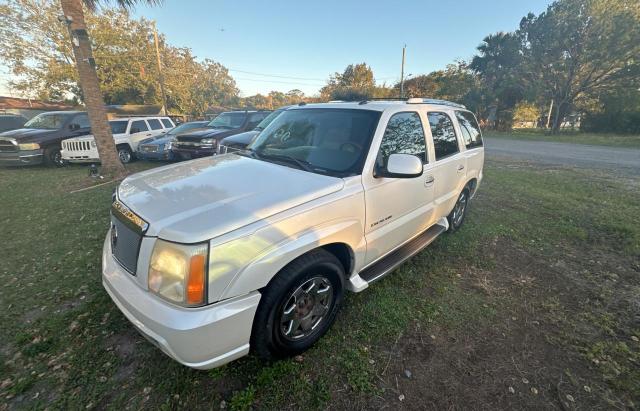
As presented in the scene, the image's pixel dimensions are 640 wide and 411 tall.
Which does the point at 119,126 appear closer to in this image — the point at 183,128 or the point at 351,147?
the point at 183,128

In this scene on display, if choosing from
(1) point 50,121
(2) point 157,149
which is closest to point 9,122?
(1) point 50,121

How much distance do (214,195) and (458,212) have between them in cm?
377

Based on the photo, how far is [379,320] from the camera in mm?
2617

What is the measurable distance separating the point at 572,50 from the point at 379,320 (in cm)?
3130

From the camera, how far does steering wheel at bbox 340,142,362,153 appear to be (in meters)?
2.49

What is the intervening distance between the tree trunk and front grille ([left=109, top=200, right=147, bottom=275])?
7062mm

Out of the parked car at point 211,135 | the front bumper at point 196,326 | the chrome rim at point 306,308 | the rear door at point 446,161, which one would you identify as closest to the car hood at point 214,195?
the front bumper at point 196,326

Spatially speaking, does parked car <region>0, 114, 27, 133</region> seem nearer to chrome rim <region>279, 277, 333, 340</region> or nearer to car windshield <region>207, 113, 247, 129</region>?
car windshield <region>207, 113, 247, 129</region>

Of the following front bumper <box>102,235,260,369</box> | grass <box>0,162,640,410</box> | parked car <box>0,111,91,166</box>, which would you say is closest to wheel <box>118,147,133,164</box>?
parked car <box>0,111,91,166</box>

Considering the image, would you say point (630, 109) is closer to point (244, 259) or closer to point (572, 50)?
point (572, 50)

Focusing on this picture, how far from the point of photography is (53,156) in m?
9.39

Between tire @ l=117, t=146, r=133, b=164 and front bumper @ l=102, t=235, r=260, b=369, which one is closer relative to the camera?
front bumper @ l=102, t=235, r=260, b=369

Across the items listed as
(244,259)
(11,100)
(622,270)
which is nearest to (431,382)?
(244,259)

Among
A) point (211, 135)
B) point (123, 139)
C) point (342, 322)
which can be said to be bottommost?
point (342, 322)
